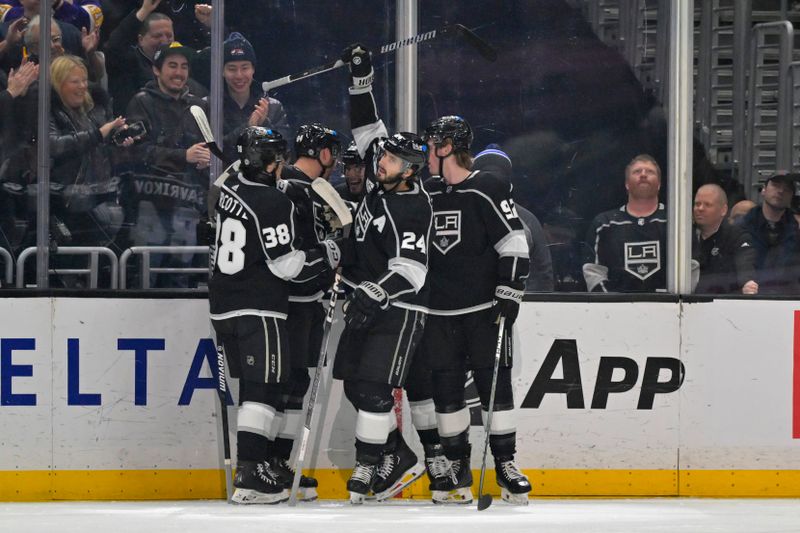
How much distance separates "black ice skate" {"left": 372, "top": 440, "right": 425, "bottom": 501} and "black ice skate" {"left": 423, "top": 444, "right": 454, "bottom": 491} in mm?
39

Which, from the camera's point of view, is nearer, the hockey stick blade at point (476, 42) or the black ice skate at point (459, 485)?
the black ice skate at point (459, 485)

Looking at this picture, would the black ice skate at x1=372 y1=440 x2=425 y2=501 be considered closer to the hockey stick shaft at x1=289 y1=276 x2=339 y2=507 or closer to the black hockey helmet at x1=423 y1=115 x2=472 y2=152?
the hockey stick shaft at x1=289 y1=276 x2=339 y2=507

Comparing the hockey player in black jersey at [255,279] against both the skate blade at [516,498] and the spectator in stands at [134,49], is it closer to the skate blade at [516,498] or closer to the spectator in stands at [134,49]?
the spectator in stands at [134,49]

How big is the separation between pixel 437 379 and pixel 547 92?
4.50 ft

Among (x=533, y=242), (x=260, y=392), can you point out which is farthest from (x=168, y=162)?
(x=533, y=242)

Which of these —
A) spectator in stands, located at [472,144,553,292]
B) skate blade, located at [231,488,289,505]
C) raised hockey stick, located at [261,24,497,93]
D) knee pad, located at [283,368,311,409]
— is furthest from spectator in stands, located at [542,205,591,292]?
skate blade, located at [231,488,289,505]

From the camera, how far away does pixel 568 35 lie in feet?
22.6

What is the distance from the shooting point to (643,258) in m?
6.86

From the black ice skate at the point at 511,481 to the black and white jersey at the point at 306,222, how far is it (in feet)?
3.27

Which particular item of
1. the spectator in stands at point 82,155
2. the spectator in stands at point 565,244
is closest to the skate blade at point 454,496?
the spectator in stands at point 565,244

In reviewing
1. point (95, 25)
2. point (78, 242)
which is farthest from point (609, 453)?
point (95, 25)

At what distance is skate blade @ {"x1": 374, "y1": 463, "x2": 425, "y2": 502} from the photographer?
6.41m

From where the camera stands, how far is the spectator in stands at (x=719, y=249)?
6848 millimetres

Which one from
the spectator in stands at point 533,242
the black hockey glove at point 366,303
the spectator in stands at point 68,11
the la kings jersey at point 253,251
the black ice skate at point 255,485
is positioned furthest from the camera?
the spectator in stands at point 533,242
